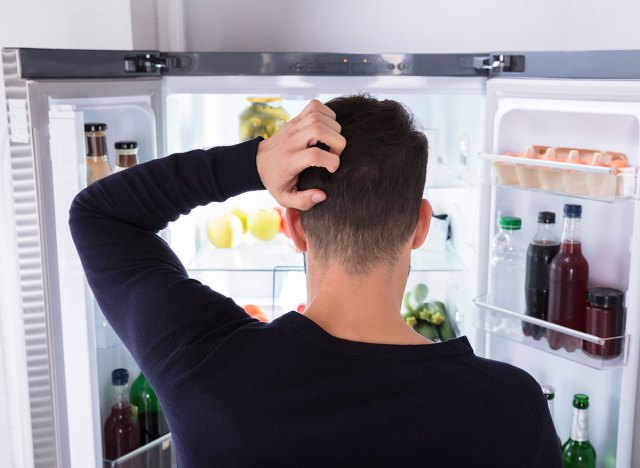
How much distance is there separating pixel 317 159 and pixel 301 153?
1.0 inches

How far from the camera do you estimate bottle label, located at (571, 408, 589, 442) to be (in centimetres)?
167

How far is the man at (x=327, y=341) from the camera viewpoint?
796 millimetres

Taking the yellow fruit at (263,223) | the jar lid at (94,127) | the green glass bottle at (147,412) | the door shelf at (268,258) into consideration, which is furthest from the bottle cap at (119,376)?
the yellow fruit at (263,223)

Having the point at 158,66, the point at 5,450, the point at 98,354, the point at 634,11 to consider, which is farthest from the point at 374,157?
the point at 5,450

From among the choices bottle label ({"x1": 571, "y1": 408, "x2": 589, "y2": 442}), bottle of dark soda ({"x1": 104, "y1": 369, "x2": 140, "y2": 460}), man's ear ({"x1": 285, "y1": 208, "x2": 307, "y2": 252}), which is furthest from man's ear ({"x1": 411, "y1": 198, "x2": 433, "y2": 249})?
bottle of dark soda ({"x1": 104, "y1": 369, "x2": 140, "y2": 460})

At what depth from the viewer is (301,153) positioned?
87cm

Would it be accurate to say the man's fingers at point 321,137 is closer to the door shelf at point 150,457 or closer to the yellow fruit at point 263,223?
the door shelf at point 150,457

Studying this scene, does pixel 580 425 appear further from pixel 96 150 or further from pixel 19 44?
pixel 19 44

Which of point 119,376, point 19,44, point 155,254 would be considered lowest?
point 119,376

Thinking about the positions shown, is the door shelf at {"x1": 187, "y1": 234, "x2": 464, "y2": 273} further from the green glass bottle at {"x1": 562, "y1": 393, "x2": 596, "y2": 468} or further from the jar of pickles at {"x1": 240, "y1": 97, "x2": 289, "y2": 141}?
the green glass bottle at {"x1": 562, "y1": 393, "x2": 596, "y2": 468}

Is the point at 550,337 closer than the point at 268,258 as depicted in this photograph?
Yes

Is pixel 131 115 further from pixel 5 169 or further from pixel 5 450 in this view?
pixel 5 450

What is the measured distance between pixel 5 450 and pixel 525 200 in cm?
149

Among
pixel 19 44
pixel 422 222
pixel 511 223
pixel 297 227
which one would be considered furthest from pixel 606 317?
pixel 19 44
